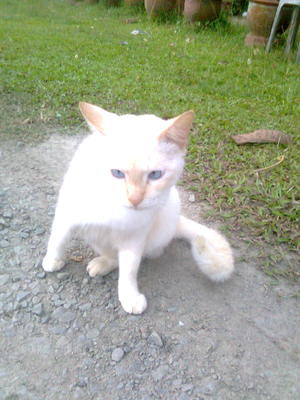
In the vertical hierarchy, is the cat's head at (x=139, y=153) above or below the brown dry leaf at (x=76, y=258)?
above

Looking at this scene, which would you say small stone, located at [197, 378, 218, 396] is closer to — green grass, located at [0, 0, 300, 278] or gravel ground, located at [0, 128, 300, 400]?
gravel ground, located at [0, 128, 300, 400]

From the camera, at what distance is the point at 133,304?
171cm

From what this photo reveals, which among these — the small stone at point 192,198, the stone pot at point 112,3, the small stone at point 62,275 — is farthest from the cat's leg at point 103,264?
the stone pot at point 112,3

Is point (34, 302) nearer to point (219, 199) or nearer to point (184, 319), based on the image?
point (184, 319)

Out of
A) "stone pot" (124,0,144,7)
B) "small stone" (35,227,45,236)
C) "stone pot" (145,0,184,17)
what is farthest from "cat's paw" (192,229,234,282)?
"stone pot" (124,0,144,7)

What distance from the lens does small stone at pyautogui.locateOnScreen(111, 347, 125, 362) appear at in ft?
4.97

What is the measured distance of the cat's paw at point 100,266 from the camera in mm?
1872

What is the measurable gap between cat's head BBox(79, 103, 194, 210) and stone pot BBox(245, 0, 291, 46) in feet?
16.2

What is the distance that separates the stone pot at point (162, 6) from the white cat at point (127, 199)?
6398 millimetres

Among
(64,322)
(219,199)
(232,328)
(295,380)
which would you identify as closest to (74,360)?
(64,322)

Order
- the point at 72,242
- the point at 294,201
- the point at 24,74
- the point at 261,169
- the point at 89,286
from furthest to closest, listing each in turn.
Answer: the point at 24,74 < the point at 261,169 < the point at 294,201 < the point at 72,242 < the point at 89,286

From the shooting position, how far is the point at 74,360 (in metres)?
1.48

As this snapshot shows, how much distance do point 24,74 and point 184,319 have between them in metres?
3.34

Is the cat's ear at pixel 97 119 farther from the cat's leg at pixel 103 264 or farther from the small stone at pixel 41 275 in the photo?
the small stone at pixel 41 275
